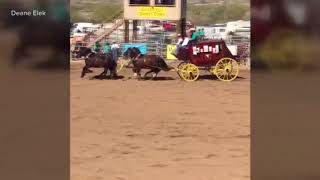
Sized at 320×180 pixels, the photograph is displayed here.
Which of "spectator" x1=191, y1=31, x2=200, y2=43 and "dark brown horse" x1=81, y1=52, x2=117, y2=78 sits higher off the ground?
"spectator" x1=191, y1=31, x2=200, y2=43

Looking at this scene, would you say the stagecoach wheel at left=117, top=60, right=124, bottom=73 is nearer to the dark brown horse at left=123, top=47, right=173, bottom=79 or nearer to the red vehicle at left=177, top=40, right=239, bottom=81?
the dark brown horse at left=123, top=47, right=173, bottom=79

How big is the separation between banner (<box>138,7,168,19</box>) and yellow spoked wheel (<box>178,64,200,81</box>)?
3.67 metres

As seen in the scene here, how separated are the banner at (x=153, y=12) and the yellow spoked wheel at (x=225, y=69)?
12.0 ft

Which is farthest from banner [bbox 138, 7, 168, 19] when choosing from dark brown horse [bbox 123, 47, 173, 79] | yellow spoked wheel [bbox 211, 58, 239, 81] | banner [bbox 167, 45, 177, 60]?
yellow spoked wheel [bbox 211, 58, 239, 81]

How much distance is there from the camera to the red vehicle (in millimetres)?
12289

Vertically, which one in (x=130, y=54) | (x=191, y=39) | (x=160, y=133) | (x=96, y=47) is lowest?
(x=160, y=133)

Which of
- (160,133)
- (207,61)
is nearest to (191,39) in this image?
(207,61)

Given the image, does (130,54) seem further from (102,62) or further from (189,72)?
(189,72)

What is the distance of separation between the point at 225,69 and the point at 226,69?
0.02 metres

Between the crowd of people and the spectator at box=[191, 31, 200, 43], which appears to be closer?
the crowd of people

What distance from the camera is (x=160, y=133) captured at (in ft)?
20.2

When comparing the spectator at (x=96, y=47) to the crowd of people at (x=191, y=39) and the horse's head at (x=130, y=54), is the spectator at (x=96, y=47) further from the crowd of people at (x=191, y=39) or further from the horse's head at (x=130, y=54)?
the crowd of people at (x=191, y=39)

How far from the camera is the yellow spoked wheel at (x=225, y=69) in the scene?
40.6 ft

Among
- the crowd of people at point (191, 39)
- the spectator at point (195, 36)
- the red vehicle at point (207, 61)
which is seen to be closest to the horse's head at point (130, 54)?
the crowd of people at point (191, 39)
